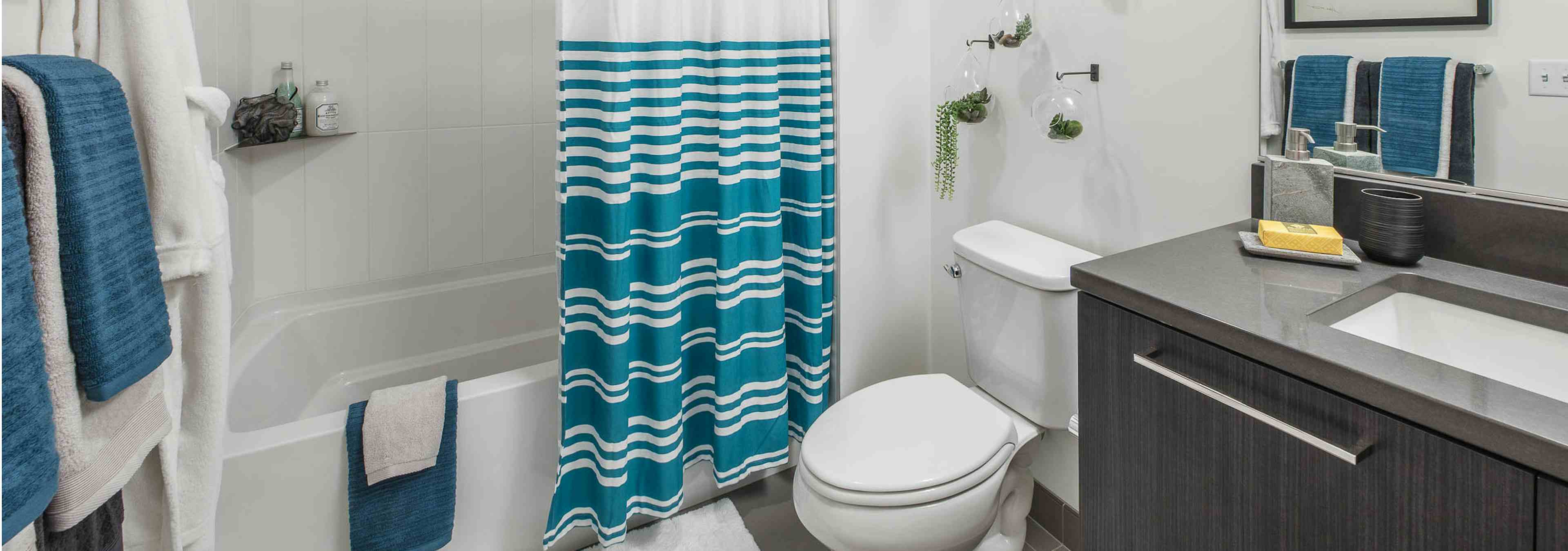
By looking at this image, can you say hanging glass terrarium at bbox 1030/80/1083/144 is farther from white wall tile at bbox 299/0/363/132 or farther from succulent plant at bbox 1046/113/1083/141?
white wall tile at bbox 299/0/363/132

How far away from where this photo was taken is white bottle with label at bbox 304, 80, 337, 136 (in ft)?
6.57

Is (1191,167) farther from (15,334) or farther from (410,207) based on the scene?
(410,207)

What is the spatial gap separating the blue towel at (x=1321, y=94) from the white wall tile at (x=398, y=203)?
7.61 feet

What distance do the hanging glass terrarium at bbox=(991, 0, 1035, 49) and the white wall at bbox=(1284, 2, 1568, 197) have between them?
2.25 ft

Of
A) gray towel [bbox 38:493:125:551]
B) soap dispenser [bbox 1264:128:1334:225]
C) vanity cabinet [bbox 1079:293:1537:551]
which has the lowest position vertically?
gray towel [bbox 38:493:125:551]

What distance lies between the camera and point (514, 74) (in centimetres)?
238

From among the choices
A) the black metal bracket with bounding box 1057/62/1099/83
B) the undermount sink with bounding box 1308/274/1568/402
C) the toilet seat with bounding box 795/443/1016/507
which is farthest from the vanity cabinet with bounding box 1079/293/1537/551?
the black metal bracket with bounding box 1057/62/1099/83

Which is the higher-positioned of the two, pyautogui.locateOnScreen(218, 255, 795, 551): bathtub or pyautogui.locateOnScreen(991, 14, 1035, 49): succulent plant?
pyautogui.locateOnScreen(991, 14, 1035, 49): succulent plant

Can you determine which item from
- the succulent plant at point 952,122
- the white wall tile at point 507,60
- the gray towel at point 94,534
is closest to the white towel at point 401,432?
the gray towel at point 94,534

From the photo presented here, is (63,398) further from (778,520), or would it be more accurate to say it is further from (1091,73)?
(1091,73)

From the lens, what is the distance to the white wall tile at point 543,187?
8.11ft

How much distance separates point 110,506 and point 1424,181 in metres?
1.90

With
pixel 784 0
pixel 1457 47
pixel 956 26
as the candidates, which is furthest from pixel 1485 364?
pixel 784 0

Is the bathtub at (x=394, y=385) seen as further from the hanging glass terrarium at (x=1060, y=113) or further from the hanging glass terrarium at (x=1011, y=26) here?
the hanging glass terrarium at (x=1011, y=26)
